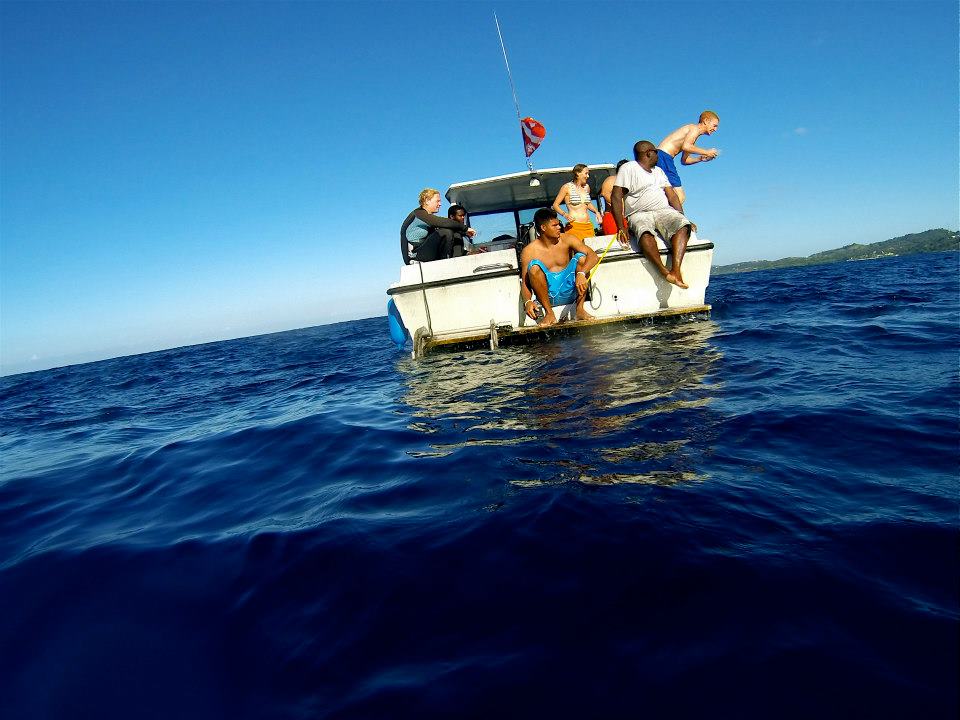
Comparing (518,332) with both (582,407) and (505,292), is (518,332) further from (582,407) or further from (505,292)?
(582,407)

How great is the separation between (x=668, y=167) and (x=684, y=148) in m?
0.32

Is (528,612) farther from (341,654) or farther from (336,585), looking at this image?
(336,585)

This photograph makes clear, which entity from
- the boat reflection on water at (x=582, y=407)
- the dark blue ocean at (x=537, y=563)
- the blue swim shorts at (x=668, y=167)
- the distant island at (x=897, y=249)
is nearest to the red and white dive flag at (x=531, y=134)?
the blue swim shorts at (x=668, y=167)

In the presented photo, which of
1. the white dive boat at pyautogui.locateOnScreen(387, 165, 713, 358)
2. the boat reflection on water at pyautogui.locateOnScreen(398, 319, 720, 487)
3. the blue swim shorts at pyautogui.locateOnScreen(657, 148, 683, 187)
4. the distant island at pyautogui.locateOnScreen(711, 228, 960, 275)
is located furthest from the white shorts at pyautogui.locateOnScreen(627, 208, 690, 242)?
the distant island at pyautogui.locateOnScreen(711, 228, 960, 275)

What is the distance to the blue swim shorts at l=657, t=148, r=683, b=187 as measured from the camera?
705 centimetres

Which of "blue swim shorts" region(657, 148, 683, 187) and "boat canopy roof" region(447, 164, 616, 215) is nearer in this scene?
"blue swim shorts" region(657, 148, 683, 187)

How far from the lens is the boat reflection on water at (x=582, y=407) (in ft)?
7.87

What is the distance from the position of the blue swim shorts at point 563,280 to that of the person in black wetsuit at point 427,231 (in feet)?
4.96

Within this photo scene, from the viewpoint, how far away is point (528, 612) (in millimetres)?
1448

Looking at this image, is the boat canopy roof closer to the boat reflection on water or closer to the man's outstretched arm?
the man's outstretched arm

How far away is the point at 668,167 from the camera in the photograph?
709cm

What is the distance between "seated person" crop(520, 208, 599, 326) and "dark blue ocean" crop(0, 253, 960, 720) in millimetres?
2738

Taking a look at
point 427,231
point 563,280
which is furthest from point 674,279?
point 427,231

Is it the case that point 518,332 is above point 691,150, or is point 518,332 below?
below
